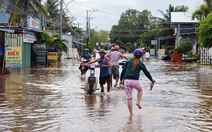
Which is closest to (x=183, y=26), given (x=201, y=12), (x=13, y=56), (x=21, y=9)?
(x=201, y=12)

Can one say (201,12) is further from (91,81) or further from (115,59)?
A: (91,81)

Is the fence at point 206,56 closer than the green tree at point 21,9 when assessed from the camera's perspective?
No

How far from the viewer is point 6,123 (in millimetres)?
8531

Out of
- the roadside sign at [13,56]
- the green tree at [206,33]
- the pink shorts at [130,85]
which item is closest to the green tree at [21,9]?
the roadside sign at [13,56]

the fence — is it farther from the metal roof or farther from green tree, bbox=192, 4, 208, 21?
the metal roof

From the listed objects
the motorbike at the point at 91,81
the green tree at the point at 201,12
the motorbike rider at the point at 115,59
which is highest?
the green tree at the point at 201,12

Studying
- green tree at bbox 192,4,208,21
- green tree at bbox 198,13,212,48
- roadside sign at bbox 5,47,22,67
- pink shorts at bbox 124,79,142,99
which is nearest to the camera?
pink shorts at bbox 124,79,142,99

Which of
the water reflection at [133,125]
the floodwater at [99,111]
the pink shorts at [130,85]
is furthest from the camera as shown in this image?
the pink shorts at [130,85]

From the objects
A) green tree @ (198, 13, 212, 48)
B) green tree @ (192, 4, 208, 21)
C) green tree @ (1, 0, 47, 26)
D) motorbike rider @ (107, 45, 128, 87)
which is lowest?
motorbike rider @ (107, 45, 128, 87)

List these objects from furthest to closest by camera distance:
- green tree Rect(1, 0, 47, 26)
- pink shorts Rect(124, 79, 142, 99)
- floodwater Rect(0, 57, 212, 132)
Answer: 1. green tree Rect(1, 0, 47, 26)
2. pink shorts Rect(124, 79, 142, 99)
3. floodwater Rect(0, 57, 212, 132)

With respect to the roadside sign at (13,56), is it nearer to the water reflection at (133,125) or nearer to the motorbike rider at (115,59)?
the motorbike rider at (115,59)

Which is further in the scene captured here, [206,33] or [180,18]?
[180,18]

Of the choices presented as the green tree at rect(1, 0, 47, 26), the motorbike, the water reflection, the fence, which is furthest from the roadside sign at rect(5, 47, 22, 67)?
the fence

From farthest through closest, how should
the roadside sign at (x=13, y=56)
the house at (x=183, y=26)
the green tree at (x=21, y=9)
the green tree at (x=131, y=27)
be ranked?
the green tree at (x=131, y=27) → the house at (x=183, y=26) → the green tree at (x=21, y=9) → the roadside sign at (x=13, y=56)
